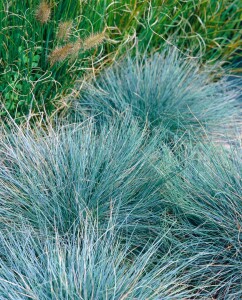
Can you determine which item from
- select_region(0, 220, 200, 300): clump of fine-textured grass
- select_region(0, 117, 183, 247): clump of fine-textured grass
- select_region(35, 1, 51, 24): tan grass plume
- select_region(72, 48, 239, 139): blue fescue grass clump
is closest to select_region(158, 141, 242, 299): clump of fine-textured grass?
select_region(0, 117, 183, 247): clump of fine-textured grass

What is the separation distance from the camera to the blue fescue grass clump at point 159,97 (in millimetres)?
3531

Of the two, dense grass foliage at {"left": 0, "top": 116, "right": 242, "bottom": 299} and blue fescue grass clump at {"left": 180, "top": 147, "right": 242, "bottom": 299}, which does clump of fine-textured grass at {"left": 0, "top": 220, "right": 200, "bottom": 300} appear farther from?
blue fescue grass clump at {"left": 180, "top": 147, "right": 242, "bottom": 299}

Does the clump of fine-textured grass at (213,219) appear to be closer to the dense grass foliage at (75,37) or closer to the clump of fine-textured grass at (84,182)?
the clump of fine-textured grass at (84,182)

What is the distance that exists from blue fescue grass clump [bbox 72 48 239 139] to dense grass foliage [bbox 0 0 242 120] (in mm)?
147

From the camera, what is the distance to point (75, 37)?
353cm

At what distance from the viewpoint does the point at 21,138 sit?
9.14 ft

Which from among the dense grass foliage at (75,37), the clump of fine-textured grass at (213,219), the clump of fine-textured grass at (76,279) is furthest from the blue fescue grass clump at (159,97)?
the clump of fine-textured grass at (76,279)

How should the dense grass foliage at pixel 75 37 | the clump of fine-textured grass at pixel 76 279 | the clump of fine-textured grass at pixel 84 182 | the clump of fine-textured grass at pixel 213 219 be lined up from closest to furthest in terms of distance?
the clump of fine-textured grass at pixel 76 279 < the clump of fine-textured grass at pixel 213 219 < the clump of fine-textured grass at pixel 84 182 < the dense grass foliage at pixel 75 37

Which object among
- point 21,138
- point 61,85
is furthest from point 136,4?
point 21,138

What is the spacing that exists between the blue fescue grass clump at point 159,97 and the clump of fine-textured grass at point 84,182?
2.12ft

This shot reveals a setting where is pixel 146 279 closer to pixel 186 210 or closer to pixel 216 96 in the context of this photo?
pixel 186 210

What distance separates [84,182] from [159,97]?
1199 mm

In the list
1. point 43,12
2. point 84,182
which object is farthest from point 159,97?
point 84,182

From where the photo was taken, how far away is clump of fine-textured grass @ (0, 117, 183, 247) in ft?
8.16
